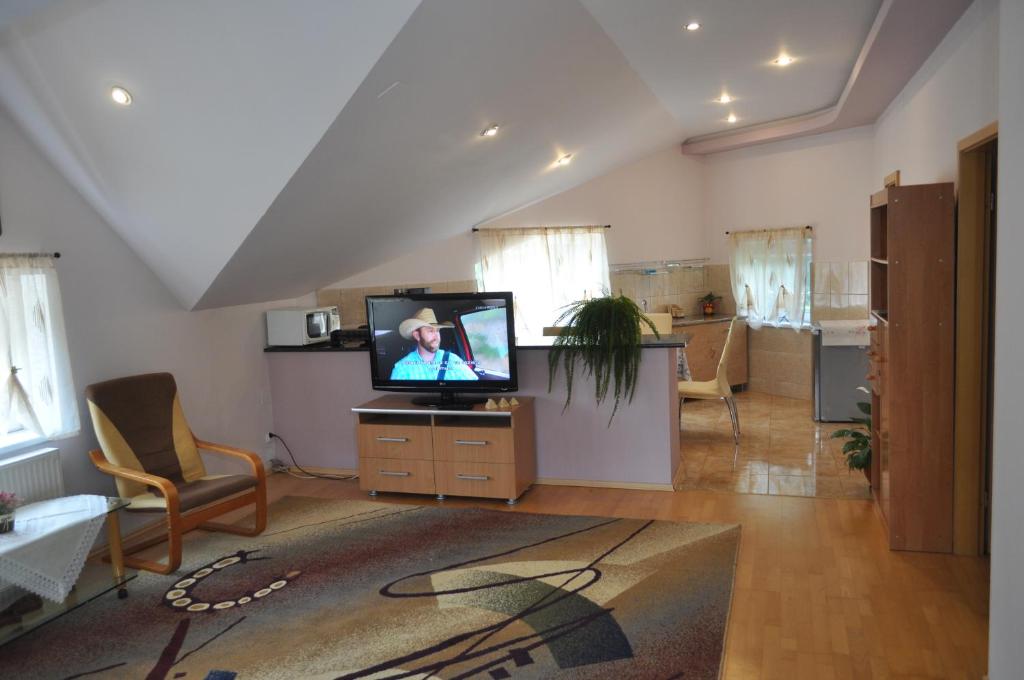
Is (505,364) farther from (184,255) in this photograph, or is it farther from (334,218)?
(184,255)

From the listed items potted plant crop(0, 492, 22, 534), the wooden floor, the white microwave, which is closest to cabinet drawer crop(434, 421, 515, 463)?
the wooden floor

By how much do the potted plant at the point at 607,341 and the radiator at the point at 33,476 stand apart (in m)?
2.80

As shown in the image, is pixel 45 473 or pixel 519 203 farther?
pixel 519 203

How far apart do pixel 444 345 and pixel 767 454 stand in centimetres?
254

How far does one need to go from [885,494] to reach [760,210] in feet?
14.8

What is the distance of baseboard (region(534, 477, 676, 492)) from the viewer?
4.91 metres

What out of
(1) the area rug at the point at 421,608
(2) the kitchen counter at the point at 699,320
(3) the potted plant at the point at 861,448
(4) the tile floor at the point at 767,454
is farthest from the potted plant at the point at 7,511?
(2) the kitchen counter at the point at 699,320

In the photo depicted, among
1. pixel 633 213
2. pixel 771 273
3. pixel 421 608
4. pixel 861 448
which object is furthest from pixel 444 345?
pixel 771 273

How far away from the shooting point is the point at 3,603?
352cm

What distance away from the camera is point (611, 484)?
5004 millimetres

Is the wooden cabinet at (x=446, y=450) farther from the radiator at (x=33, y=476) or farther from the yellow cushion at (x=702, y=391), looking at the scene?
the radiator at (x=33, y=476)

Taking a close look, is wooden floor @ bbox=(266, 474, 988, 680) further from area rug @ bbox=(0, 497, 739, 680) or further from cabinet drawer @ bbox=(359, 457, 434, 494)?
cabinet drawer @ bbox=(359, 457, 434, 494)

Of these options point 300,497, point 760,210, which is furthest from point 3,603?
point 760,210

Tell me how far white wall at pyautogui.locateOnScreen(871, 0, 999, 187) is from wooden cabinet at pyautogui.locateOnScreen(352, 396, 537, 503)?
276 centimetres
